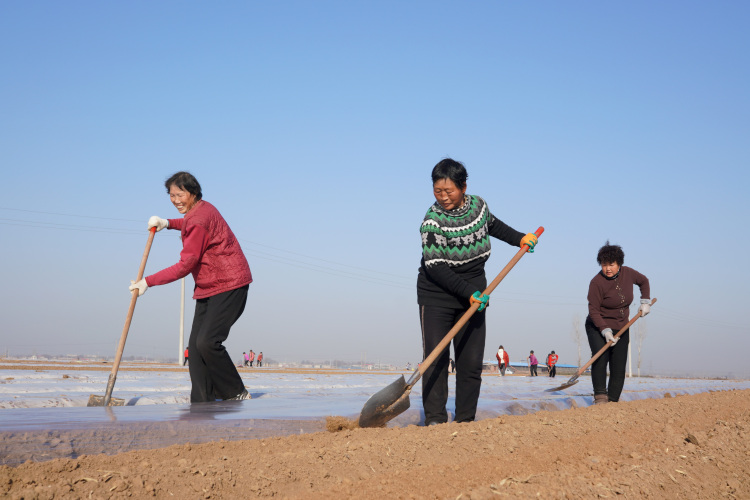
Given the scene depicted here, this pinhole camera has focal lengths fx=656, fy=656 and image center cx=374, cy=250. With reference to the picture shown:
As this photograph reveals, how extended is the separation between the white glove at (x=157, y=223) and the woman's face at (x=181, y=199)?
0.82 ft

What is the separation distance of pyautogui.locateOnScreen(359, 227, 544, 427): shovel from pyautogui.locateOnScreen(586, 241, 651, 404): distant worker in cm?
262

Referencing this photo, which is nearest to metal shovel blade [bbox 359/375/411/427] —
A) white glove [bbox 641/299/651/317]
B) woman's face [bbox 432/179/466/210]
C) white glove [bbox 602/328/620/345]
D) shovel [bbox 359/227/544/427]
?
shovel [bbox 359/227/544/427]

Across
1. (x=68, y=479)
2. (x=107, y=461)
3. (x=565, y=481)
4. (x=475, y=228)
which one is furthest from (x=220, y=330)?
(x=565, y=481)

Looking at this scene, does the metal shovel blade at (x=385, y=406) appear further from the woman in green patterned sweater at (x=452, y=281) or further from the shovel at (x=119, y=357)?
the shovel at (x=119, y=357)

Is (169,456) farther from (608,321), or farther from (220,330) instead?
(608,321)

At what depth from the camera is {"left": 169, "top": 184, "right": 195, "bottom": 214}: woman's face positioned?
532cm

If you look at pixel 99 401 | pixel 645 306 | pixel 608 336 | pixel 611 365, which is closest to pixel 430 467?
pixel 99 401

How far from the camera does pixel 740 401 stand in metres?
6.40

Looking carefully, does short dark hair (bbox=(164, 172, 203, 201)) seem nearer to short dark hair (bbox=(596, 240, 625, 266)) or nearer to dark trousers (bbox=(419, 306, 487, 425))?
dark trousers (bbox=(419, 306, 487, 425))

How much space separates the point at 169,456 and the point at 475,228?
2.47 metres

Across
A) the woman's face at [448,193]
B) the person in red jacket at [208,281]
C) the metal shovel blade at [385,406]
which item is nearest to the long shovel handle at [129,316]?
the person in red jacket at [208,281]

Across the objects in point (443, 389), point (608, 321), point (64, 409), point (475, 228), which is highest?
point (475, 228)

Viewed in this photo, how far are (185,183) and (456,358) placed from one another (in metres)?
2.60

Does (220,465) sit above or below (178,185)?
below
